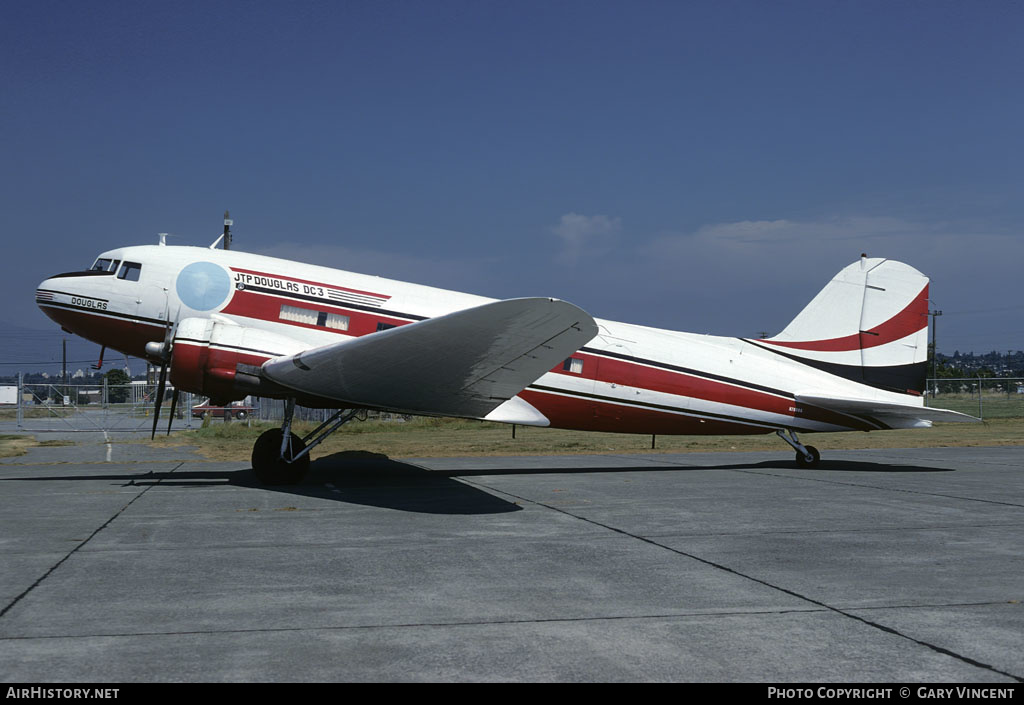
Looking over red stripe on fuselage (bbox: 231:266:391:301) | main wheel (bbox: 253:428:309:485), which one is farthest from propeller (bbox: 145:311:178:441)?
main wheel (bbox: 253:428:309:485)

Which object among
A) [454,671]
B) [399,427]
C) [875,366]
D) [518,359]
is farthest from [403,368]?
[399,427]

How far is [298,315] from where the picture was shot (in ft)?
52.5

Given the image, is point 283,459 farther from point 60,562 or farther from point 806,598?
point 806,598

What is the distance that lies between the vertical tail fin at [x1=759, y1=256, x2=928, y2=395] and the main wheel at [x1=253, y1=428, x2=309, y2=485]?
445 inches

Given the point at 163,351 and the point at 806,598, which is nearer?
the point at 806,598

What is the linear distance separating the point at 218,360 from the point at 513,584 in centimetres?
964

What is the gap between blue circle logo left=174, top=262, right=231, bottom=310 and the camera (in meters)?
15.6

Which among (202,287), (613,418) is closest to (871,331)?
(613,418)

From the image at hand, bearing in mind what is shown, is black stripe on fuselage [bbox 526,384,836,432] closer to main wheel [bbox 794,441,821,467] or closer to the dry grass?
main wheel [bbox 794,441,821,467]

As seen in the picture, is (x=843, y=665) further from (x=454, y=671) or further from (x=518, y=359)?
(x=518, y=359)

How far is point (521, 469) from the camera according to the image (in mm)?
19156

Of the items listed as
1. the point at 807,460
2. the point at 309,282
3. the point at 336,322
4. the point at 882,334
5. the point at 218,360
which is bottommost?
the point at 807,460

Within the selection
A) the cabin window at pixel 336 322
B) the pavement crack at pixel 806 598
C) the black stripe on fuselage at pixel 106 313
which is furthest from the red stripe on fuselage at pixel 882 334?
the black stripe on fuselage at pixel 106 313

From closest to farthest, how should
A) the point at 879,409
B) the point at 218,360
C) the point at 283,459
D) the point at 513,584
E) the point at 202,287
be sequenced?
the point at 513,584
the point at 218,360
the point at 283,459
the point at 202,287
the point at 879,409
